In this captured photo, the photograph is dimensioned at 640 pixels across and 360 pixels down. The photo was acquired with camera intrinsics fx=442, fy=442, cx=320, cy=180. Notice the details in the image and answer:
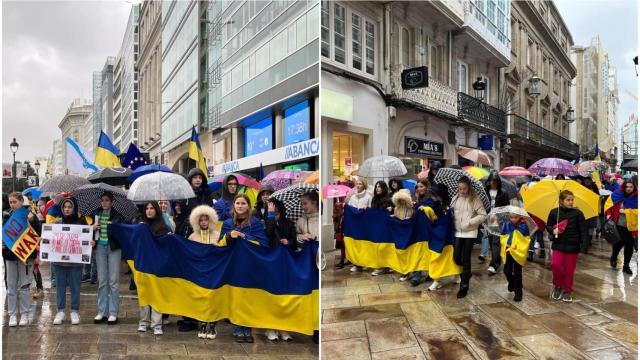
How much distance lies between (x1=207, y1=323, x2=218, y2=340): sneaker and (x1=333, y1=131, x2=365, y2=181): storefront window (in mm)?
2578

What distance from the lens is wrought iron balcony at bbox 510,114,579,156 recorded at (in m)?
7.96

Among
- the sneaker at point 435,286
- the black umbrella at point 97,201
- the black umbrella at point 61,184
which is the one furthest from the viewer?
the black umbrella at point 61,184

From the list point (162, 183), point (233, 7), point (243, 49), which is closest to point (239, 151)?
point (243, 49)

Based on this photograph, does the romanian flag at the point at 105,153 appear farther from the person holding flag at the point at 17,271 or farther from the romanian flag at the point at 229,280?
the romanian flag at the point at 229,280

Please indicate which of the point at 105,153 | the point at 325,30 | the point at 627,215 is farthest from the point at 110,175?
the point at 627,215

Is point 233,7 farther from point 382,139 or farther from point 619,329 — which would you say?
point 619,329

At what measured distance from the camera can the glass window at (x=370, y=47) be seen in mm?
5758

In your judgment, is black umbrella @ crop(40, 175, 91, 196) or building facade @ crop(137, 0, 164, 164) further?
building facade @ crop(137, 0, 164, 164)

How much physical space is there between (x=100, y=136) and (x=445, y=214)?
17.1 feet

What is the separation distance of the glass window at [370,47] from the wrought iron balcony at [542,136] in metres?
3.31

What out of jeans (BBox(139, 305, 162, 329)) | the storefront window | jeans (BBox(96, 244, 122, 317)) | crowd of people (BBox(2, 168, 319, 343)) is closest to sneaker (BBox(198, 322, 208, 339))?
crowd of people (BBox(2, 168, 319, 343))

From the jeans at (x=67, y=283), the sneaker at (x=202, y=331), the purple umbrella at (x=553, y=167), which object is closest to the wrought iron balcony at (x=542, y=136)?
the purple umbrella at (x=553, y=167)

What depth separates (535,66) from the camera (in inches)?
285

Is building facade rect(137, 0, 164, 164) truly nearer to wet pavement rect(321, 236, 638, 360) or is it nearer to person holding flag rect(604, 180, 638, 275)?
wet pavement rect(321, 236, 638, 360)
